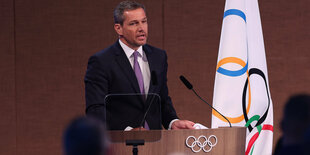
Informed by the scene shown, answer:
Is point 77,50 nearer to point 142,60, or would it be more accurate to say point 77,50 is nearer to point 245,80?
point 245,80

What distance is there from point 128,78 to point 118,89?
0.09m

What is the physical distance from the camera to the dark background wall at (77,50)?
193 inches

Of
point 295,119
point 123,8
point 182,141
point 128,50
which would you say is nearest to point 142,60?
point 128,50

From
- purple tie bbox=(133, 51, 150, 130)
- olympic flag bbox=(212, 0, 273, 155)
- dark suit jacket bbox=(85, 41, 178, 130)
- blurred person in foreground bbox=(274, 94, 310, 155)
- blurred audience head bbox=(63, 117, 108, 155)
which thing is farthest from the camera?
olympic flag bbox=(212, 0, 273, 155)

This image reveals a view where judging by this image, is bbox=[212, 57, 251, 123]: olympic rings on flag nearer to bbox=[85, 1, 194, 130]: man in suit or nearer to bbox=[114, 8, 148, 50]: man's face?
bbox=[85, 1, 194, 130]: man in suit

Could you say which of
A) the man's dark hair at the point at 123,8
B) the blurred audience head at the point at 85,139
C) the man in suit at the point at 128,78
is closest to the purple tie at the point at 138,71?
the man in suit at the point at 128,78

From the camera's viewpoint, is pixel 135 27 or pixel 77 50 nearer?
pixel 135 27

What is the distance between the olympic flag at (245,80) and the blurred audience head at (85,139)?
3.26 m

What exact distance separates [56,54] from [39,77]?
1.05 ft

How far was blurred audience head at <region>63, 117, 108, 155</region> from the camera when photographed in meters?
0.65

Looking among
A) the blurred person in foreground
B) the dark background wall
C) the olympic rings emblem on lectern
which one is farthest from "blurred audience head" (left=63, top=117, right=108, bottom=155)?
the dark background wall

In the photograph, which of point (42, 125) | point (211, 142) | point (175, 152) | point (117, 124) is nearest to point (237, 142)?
point (211, 142)

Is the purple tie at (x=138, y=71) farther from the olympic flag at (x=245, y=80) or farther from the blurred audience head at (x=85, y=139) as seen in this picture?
the blurred audience head at (x=85, y=139)

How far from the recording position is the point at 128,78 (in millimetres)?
2695
